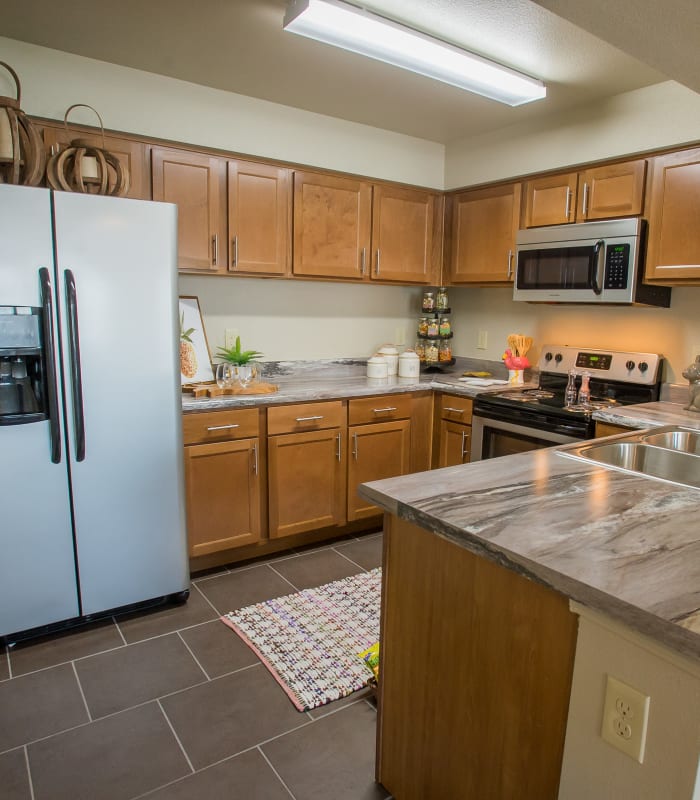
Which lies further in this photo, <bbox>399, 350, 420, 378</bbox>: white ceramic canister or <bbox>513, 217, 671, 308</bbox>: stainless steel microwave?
<bbox>399, 350, 420, 378</bbox>: white ceramic canister

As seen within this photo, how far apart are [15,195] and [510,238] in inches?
98.7

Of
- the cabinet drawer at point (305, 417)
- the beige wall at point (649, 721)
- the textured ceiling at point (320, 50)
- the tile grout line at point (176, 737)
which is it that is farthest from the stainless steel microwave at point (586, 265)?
the tile grout line at point (176, 737)

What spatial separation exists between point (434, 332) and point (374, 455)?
1.09m

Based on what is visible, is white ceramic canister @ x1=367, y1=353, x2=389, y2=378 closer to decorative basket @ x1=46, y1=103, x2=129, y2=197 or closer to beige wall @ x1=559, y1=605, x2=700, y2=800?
decorative basket @ x1=46, y1=103, x2=129, y2=197

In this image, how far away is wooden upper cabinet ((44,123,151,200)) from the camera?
101 inches

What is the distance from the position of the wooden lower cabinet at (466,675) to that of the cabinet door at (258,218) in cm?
204

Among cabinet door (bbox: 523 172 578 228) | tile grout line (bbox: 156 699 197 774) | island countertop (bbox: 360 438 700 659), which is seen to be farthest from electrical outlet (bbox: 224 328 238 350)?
island countertop (bbox: 360 438 700 659)

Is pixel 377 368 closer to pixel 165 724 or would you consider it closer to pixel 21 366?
pixel 21 366

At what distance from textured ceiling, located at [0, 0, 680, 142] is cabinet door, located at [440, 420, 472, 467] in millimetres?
1732

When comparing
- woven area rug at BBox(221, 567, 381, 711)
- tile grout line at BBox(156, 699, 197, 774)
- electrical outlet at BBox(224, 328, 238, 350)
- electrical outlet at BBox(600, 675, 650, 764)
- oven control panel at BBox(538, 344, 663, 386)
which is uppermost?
electrical outlet at BBox(224, 328, 238, 350)

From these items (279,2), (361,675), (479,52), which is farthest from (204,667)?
(479,52)

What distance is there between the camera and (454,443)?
3500mm

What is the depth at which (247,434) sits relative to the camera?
292 centimetres

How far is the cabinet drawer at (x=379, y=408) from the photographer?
3.27 m
